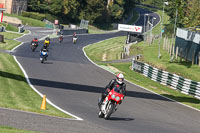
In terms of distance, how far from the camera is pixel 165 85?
33688 millimetres

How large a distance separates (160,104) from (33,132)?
12.8 meters

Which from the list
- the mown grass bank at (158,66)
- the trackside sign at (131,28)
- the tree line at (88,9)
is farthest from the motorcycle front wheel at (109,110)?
the tree line at (88,9)

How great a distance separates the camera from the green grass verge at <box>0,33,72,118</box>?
51.8 feet

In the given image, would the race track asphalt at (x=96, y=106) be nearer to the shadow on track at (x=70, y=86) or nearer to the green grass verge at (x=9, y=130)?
the shadow on track at (x=70, y=86)

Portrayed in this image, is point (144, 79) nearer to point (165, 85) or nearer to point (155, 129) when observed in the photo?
point (165, 85)

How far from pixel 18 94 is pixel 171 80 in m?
16.6

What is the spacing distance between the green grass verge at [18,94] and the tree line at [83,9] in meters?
76.3

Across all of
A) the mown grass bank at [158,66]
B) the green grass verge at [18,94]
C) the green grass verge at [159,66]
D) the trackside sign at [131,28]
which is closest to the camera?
the green grass verge at [18,94]

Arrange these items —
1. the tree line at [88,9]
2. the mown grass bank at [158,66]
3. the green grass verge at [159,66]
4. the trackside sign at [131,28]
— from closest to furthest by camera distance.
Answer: the green grass verge at [159,66] → the mown grass bank at [158,66] → the trackside sign at [131,28] → the tree line at [88,9]

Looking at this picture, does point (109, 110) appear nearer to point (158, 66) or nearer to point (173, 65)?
point (173, 65)

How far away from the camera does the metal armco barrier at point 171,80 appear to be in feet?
97.3

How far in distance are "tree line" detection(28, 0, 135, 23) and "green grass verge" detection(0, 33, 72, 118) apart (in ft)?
250

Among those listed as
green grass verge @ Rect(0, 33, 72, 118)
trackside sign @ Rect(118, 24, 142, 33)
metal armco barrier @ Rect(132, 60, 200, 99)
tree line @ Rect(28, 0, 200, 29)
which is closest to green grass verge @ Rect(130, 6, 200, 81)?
metal armco barrier @ Rect(132, 60, 200, 99)

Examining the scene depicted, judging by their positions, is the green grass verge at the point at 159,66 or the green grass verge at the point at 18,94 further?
the green grass verge at the point at 159,66
